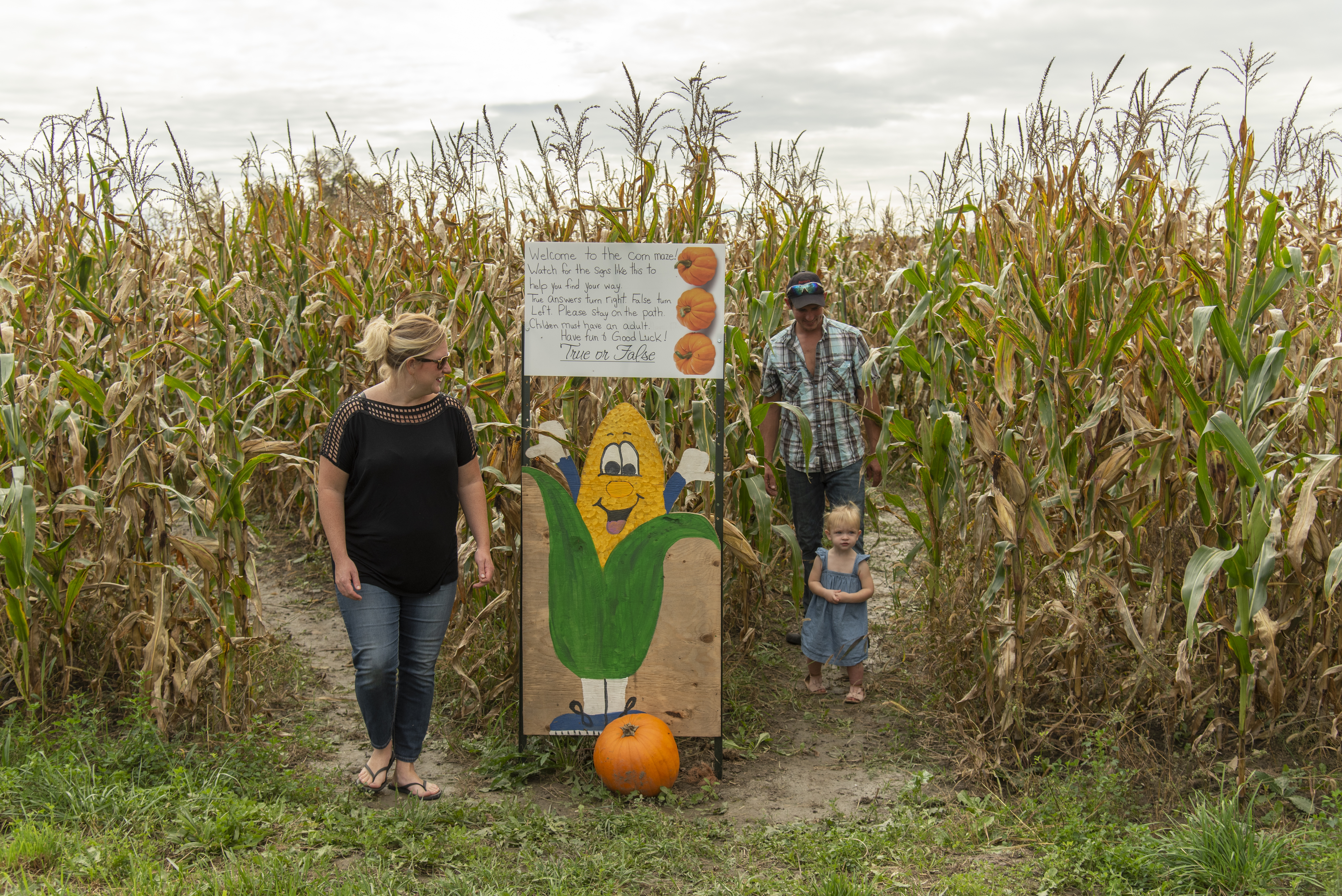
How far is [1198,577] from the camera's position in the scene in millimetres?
2893

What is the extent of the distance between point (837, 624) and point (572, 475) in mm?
1412

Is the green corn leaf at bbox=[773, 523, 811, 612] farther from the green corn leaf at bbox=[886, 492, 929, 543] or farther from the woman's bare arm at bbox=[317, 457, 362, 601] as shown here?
the woman's bare arm at bbox=[317, 457, 362, 601]

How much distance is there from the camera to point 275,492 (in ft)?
20.9

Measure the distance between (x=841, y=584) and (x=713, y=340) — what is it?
131cm

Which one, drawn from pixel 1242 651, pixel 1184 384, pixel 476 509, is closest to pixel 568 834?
pixel 476 509

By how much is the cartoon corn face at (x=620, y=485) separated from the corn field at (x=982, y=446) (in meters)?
0.36

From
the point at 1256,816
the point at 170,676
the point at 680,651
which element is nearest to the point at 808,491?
the point at 680,651

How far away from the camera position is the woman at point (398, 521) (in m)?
3.19

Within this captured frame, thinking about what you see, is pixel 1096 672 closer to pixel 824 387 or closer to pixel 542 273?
pixel 824 387

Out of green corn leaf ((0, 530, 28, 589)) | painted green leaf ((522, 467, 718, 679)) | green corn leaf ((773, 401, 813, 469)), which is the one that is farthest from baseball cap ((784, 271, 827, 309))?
green corn leaf ((0, 530, 28, 589))

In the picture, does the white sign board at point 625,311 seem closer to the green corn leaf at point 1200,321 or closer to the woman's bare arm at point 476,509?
the woman's bare arm at point 476,509

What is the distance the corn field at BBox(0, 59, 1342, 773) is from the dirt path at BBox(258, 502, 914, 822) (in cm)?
31

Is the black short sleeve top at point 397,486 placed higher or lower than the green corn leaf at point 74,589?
higher

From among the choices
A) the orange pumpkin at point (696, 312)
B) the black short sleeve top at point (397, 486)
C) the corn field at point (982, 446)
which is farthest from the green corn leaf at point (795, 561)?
the black short sleeve top at point (397, 486)
